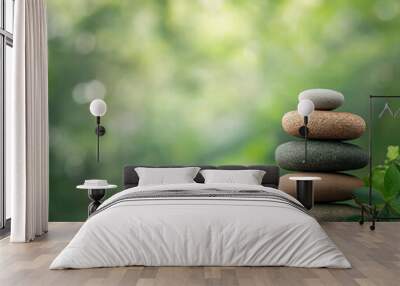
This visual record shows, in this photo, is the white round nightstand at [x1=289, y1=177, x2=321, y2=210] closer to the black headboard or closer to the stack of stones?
the black headboard

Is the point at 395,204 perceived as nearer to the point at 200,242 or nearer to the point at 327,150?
the point at 327,150

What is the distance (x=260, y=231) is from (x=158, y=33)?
3989mm

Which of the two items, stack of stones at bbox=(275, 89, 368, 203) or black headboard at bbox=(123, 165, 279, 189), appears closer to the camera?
black headboard at bbox=(123, 165, 279, 189)

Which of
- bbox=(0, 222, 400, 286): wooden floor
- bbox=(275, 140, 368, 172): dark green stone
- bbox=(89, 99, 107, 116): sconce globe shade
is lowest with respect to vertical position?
bbox=(0, 222, 400, 286): wooden floor

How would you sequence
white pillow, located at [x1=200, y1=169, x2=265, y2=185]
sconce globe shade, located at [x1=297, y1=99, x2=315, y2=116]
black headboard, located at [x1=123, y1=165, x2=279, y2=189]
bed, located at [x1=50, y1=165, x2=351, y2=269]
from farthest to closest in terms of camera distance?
black headboard, located at [x1=123, y1=165, x2=279, y2=189]
sconce globe shade, located at [x1=297, y1=99, x2=315, y2=116]
white pillow, located at [x1=200, y1=169, x2=265, y2=185]
bed, located at [x1=50, y1=165, x2=351, y2=269]

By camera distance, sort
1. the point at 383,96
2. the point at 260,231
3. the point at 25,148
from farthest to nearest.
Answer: the point at 383,96
the point at 25,148
the point at 260,231

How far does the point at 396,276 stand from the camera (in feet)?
14.1

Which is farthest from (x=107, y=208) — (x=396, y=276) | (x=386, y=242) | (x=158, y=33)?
(x=158, y=33)

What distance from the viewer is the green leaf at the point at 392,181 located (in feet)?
24.1

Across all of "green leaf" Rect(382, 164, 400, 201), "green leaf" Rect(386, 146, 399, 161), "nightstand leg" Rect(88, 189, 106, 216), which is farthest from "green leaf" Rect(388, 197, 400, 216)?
"nightstand leg" Rect(88, 189, 106, 216)

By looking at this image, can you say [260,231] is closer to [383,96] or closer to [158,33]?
[383,96]

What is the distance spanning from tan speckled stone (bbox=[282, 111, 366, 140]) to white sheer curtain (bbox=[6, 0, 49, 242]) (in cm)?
311

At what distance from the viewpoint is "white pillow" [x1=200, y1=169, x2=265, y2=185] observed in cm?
Result: 671

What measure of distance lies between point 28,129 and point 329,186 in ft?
12.6
